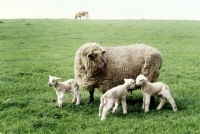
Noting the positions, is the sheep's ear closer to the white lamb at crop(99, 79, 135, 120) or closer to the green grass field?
the white lamb at crop(99, 79, 135, 120)

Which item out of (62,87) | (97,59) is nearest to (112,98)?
(97,59)

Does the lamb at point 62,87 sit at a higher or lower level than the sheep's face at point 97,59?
lower

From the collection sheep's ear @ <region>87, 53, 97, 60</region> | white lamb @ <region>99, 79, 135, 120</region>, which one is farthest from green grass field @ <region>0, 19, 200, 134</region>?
sheep's ear @ <region>87, 53, 97, 60</region>

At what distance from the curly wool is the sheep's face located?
6.2 inches

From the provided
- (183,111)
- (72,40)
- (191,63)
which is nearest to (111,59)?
(183,111)

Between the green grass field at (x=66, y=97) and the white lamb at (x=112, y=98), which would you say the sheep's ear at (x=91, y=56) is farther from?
the green grass field at (x=66, y=97)

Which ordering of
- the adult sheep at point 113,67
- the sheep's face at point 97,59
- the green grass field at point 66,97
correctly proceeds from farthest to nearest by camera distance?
the adult sheep at point 113,67, the sheep's face at point 97,59, the green grass field at point 66,97

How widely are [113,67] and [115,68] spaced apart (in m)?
0.07

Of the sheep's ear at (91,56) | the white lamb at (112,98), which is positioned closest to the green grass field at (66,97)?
the white lamb at (112,98)

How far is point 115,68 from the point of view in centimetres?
976

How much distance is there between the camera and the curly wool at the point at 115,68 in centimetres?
964

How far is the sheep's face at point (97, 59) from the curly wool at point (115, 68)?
16 centimetres

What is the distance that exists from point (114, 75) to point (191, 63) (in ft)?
26.6

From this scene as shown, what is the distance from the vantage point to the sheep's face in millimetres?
9191
